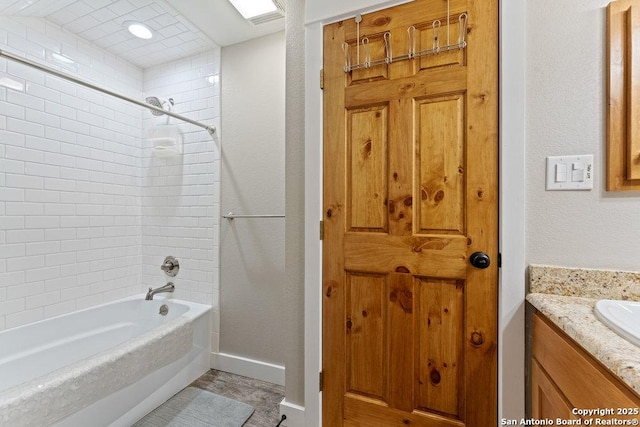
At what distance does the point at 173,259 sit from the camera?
232 cm

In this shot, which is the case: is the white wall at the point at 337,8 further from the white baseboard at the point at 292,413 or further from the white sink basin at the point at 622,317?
the white baseboard at the point at 292,413

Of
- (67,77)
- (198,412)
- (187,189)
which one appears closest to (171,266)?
(187,189)

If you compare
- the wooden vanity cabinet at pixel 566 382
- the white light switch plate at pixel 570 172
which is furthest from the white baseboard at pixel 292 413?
the white light switch plate at pixel 570 172

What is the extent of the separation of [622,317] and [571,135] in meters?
0.65

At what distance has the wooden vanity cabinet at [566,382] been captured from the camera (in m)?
0.60

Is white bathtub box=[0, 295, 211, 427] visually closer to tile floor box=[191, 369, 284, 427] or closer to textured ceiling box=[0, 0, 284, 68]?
tile floor box=[191, 369, 284, 427]

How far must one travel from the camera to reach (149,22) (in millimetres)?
1951

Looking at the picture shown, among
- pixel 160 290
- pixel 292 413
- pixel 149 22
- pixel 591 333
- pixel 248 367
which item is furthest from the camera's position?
pixel 160 290

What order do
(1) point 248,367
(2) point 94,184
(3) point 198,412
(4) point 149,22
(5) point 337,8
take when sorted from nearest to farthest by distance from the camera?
1. (5) point 337,8
2. (3) point 198,412
3. (4) point 149,22
4. (1) point 248,367
5. (2) point 94,184

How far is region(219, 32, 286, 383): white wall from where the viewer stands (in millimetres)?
2025

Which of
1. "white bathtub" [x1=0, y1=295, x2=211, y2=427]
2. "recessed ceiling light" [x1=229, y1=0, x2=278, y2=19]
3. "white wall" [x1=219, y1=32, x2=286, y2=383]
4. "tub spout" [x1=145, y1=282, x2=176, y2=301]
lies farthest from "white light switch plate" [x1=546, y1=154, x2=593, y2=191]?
"tub spout" [x1=145, y1=282, x2=176, y2=301]

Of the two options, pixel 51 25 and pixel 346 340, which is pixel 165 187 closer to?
pixel 51 25

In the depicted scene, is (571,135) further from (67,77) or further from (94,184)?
(94,184)

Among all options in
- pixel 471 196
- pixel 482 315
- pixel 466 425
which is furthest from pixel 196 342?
pixel 471 196
